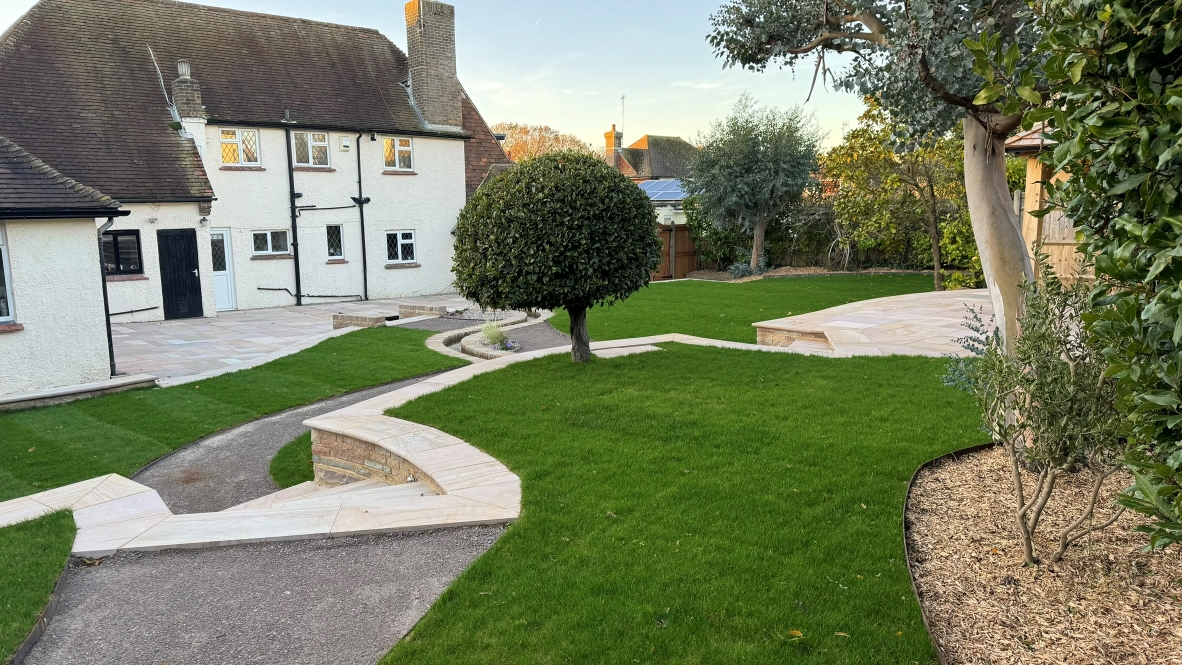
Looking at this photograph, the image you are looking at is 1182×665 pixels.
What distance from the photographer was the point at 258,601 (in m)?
4.72

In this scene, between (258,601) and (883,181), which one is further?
(883,181)

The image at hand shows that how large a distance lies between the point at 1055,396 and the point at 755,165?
24482 mm

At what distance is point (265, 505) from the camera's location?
707cm

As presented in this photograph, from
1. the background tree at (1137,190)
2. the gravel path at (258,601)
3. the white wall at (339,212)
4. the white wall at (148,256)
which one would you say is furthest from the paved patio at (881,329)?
the white wall at (148,256)

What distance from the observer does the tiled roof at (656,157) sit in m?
53.5

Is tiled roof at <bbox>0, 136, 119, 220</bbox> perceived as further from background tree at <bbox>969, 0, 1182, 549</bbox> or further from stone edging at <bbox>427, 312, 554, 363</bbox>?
background tree at <bbox>969, 0, 1182, 549</bbox>

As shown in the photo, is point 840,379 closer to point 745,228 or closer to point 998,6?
point 998,6

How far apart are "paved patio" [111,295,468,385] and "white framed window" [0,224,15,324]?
6.29 feet

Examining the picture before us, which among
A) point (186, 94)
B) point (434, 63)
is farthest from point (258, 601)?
point (434, 63)

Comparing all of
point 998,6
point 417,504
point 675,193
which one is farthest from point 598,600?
point 675,193

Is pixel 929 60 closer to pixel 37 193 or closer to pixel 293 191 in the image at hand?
pixel 37 193

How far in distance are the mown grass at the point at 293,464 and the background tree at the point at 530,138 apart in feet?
172

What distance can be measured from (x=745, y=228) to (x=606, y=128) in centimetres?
3159

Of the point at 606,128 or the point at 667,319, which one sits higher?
the point at 606,128
